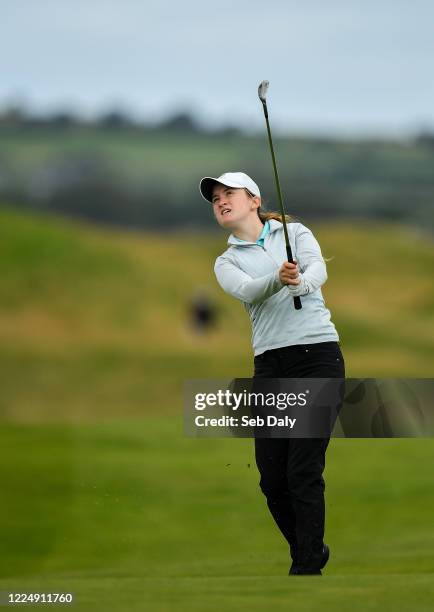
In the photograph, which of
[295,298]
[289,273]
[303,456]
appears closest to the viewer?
[289,273]

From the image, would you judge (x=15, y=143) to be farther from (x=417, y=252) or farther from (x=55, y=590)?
(x=55, y=590)

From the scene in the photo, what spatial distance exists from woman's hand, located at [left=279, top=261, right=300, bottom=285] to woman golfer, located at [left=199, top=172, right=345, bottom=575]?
2.6 inches

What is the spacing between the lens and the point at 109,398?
4862cm

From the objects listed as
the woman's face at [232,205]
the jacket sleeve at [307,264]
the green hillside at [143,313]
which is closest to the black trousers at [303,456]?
the jacket sleeve at [307,264]

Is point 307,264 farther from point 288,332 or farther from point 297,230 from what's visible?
point 288,332

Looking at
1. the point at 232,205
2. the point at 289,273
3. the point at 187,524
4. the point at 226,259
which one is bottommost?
the point at 187,524

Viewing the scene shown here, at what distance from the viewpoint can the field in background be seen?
23.2 feet

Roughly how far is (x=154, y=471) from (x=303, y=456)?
1269 centimetres

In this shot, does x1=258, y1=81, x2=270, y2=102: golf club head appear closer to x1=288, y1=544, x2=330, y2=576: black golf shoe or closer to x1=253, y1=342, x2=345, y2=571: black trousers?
x1=253, y1=342, x2=345, y2=571: black trousers

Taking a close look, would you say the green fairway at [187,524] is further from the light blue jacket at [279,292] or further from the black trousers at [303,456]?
the light blue jacket at [279,292]

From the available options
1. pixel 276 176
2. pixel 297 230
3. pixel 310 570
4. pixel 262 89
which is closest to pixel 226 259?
pixel 297 230

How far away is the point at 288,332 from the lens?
7000mm

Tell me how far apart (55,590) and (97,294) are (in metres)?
64.5

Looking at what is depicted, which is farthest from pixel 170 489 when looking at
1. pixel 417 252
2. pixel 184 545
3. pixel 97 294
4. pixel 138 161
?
pixel 138 161
